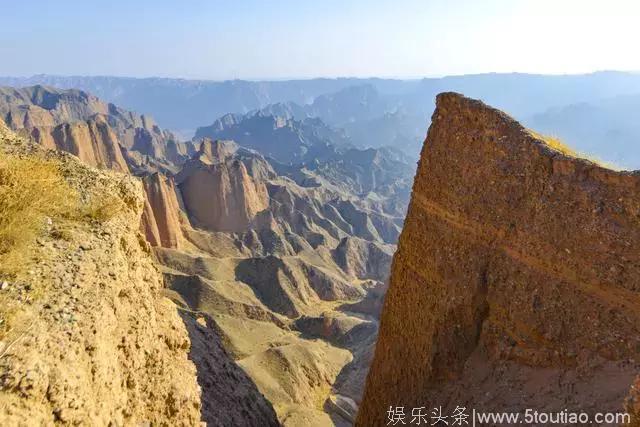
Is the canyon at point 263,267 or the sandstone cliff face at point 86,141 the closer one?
the canyon at point 263,267

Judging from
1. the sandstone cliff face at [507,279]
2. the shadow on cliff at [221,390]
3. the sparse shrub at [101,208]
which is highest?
the sparse shrub at [101,208]

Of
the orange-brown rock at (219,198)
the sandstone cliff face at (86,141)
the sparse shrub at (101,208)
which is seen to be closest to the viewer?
the sparse shrub at (101,208)

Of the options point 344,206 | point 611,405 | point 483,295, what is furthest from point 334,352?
point 344,206

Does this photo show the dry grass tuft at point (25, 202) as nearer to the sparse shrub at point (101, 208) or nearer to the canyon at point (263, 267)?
the sparse shrub at point (101, 208)

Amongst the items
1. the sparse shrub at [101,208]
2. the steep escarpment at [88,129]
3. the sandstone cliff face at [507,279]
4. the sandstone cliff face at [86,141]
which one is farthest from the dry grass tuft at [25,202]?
the sandstone cliff face at [86,141]

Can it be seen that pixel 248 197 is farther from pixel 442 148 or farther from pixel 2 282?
pixel 2 282

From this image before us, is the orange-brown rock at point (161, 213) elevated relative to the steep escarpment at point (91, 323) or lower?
lower

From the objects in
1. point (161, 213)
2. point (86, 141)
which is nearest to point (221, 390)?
point (161, 213)

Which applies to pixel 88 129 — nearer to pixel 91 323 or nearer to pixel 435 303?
pixel 435 303
